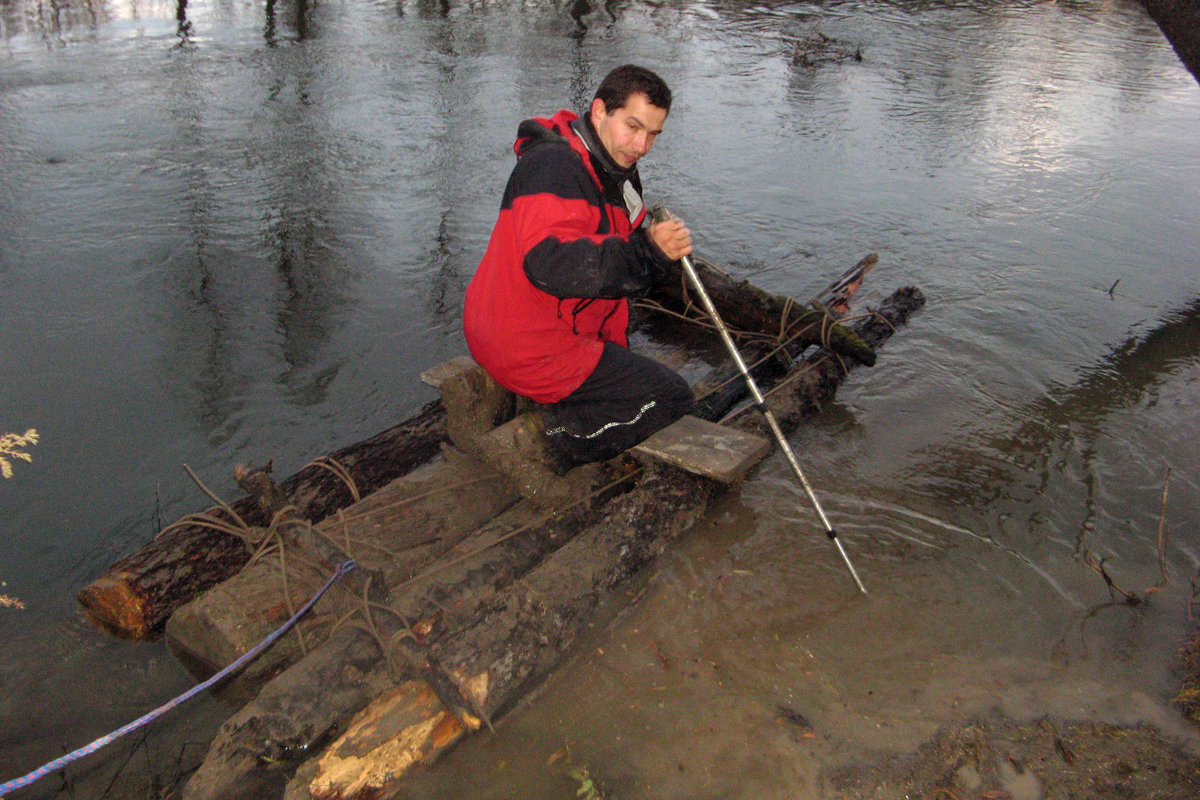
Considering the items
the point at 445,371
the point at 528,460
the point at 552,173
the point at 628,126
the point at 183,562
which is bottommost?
the point at 183,562

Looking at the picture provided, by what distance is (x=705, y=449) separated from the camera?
4023 mm

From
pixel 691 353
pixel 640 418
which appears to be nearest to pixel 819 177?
pixel 691 353

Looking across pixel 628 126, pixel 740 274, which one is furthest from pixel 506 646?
pixel 740 274

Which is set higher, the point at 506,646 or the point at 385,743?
the point at 506,646

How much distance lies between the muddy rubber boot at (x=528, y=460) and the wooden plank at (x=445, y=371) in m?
0.39

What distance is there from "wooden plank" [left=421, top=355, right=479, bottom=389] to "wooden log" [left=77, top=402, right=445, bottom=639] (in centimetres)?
68

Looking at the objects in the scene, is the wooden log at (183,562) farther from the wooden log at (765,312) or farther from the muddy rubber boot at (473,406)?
the wooden log at (765,312)

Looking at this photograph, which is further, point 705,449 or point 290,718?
point 705,449

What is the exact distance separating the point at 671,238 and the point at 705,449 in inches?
49.0

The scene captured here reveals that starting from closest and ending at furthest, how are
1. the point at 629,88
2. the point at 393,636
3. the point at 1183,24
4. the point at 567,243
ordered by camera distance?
the point at 393,636, the point at 567,243, the point at 629,88, the point at 1183,24

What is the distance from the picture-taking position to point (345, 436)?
581 centimetres

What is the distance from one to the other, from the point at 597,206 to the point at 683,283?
9.18 feet

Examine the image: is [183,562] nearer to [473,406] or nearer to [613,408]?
[473,406]

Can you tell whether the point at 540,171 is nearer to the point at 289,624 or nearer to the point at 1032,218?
the point at 289,624
